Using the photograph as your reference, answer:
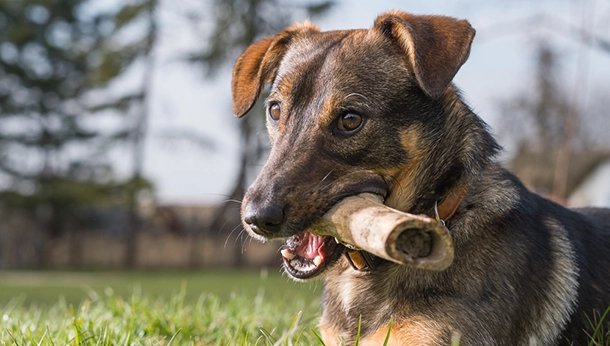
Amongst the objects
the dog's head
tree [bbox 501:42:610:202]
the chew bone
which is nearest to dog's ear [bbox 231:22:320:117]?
the dog's head

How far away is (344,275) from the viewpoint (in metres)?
3.64

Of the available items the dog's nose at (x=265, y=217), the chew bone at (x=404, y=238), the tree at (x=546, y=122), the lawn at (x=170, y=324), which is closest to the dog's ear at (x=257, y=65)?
the lawn at (x=170, y=324)

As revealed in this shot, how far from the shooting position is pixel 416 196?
11.0 feet

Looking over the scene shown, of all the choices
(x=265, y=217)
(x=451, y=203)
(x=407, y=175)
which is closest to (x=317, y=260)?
(x=265, y=217)

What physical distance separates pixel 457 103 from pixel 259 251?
3014 centimetres

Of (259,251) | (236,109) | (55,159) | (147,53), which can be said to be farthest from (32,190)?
(236,109)

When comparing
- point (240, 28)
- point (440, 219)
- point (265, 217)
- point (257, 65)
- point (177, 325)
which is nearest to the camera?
point (265, 217)

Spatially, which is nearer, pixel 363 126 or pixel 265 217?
pixel 265 217

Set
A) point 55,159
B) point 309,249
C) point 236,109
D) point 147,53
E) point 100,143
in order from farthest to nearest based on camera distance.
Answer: point 55,159 → point 100,143 → point 147,53 → point 236,109 → point 309,249

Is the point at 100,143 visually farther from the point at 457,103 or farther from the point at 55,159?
the point at 457,103

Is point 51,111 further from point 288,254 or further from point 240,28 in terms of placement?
point 288,254

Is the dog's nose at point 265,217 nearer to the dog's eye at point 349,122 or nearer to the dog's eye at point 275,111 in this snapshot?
the dog's eye at point 349,122

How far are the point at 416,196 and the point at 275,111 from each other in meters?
0.95

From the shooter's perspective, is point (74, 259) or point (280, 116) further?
point (74, 259)
